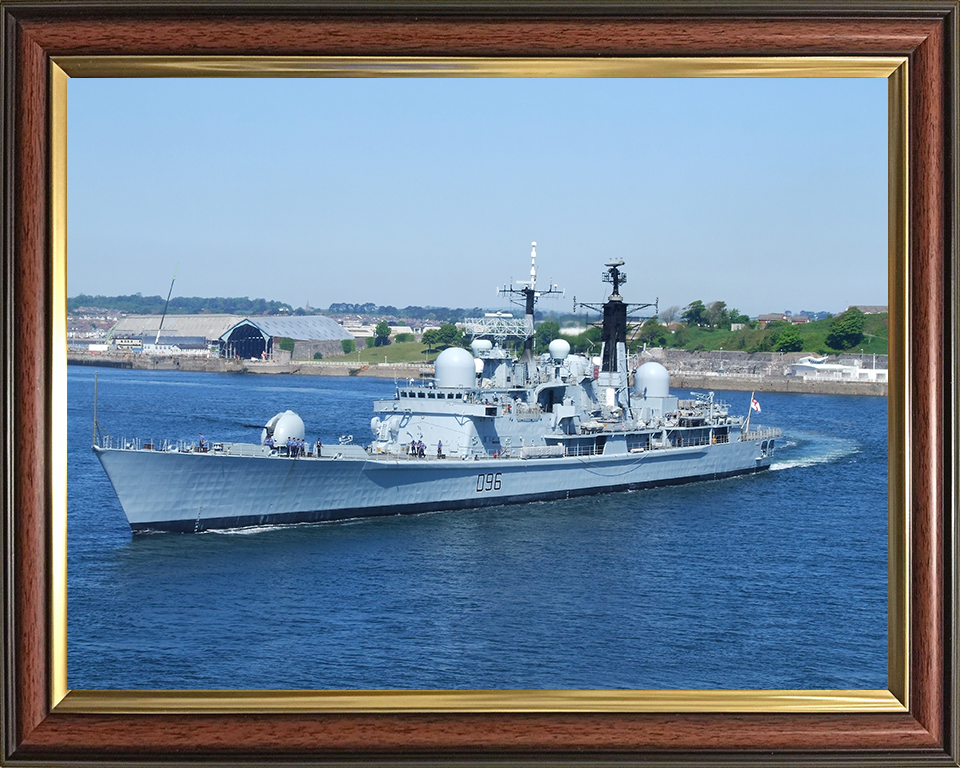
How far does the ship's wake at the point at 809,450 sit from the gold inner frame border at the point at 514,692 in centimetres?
2329

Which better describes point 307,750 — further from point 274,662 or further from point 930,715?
point 274,662

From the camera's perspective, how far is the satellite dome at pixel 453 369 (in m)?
31.2

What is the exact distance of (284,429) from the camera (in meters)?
26.3

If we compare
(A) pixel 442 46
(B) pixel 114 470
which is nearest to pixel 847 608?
(A) pixel 442 46

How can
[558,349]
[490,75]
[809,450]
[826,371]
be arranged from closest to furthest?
[490,75], [826,371], [558,349], [809,450]

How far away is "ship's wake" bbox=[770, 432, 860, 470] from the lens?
31.2 metres

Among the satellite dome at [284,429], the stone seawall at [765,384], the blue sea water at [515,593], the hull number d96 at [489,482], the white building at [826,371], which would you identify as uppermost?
the white building at [826,371]

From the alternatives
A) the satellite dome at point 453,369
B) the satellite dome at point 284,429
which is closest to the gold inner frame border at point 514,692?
the satellite dome at point 284,429

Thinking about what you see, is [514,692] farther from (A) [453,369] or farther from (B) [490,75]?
(A) [453,369]

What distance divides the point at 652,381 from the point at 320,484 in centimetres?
1625

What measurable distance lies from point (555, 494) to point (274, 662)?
2009cm

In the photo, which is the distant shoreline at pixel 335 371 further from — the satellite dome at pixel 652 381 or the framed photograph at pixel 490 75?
the framed photograph at pixel 490 75

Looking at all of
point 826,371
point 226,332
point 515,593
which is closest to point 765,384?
point 515,593

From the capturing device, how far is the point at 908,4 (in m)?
5.73
